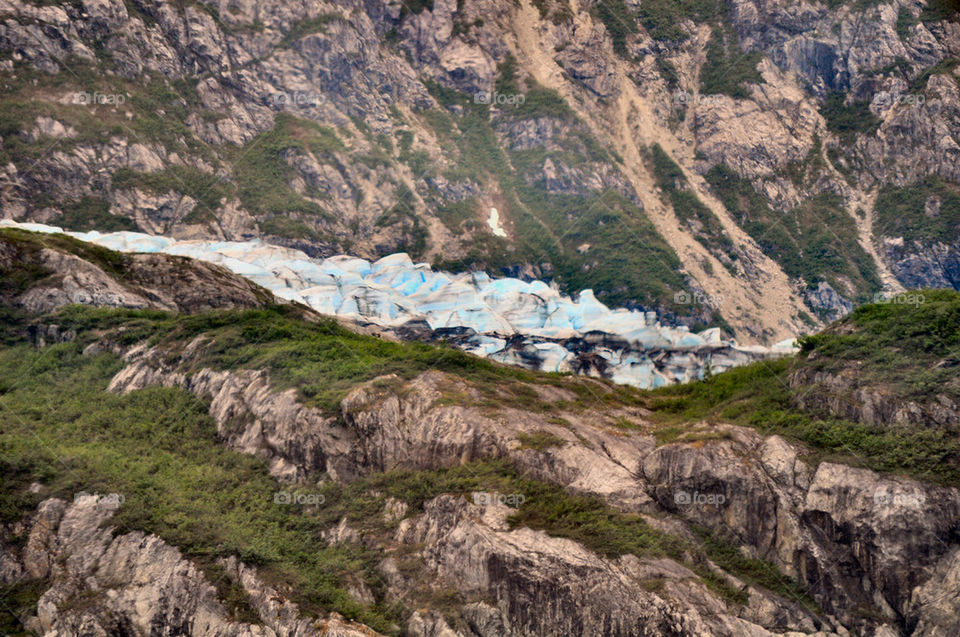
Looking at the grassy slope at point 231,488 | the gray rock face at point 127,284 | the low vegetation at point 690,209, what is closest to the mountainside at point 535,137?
the low vegetation at point 690,209

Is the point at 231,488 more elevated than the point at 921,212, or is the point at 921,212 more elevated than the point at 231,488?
the point at 921,212

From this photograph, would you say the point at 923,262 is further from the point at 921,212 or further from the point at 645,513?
the point at 645,513

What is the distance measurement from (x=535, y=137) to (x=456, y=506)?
12287 cm

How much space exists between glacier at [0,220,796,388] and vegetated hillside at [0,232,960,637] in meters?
39.0

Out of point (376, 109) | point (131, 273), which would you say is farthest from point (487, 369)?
point (376, 109)

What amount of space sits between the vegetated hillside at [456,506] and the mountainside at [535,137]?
231 ft

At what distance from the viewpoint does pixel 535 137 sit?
15138cm

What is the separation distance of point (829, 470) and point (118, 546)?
94.9ft

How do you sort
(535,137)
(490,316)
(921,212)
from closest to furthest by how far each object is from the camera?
(490,316) < (921,212) < (535,137)

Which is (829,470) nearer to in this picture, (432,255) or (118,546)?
(118,546)

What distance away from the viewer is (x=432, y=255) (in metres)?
129

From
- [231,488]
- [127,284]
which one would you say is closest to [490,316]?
[127,284]

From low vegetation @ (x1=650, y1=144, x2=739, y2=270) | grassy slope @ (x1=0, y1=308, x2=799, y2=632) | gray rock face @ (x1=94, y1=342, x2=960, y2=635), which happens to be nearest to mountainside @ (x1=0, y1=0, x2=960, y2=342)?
low vegetation @ (x1=650, y1=144, x2=739, y2=270)

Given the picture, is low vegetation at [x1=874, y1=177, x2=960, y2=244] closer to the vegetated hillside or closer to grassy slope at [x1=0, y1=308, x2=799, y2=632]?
the vegetated hillside
